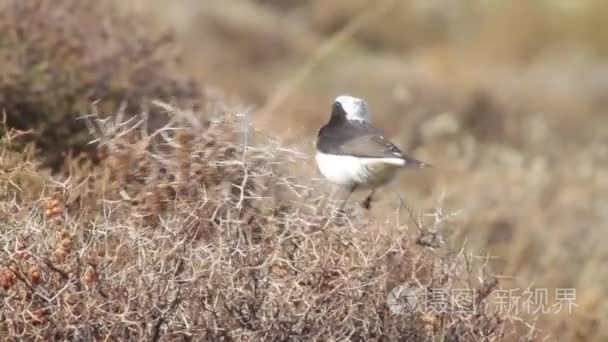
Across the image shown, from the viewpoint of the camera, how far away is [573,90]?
1997cm

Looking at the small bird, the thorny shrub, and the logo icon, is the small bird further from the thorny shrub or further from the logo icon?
the logo icon

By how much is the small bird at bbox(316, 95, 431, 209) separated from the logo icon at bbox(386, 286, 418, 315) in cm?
112

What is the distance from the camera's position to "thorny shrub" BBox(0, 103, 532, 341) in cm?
448

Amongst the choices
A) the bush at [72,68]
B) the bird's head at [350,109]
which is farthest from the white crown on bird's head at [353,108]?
the bush at [72,68]

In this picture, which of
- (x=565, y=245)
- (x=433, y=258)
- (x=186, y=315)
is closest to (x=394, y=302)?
(x=433, y=258)

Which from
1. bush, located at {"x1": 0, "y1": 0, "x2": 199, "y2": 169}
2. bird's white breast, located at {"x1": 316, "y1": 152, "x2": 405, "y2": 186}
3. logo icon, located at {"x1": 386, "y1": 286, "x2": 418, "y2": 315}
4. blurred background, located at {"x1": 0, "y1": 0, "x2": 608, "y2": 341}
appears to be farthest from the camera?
blurred background, located at {"x1": 0, "y1": 0, "x2": 608, "y2": 341}

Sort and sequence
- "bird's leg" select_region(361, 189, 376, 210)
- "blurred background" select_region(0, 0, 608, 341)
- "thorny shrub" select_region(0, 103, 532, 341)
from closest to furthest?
"thorny shrub" select_region(0, 103, 532, 341), "bird's leg" select_region(361, 189, 376, 210), "blurred background" select_region(0, 0, 608, 341)

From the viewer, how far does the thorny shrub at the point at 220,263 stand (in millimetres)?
4484

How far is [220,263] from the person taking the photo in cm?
456

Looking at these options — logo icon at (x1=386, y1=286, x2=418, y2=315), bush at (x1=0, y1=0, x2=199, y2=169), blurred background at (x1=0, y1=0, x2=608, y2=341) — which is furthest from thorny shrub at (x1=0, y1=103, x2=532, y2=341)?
bush at (x1=0, y1=0, x2=199, y2=169)

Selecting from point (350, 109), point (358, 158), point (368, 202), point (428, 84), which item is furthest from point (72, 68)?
point (428, 84)

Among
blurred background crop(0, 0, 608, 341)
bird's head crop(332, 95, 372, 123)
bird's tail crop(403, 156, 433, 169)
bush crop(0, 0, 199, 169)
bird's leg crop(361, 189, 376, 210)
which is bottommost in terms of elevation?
blurred background crop(0, 0, 608, 341)

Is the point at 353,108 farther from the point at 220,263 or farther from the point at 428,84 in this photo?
the point at 428,84

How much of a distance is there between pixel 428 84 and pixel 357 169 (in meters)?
10.9
